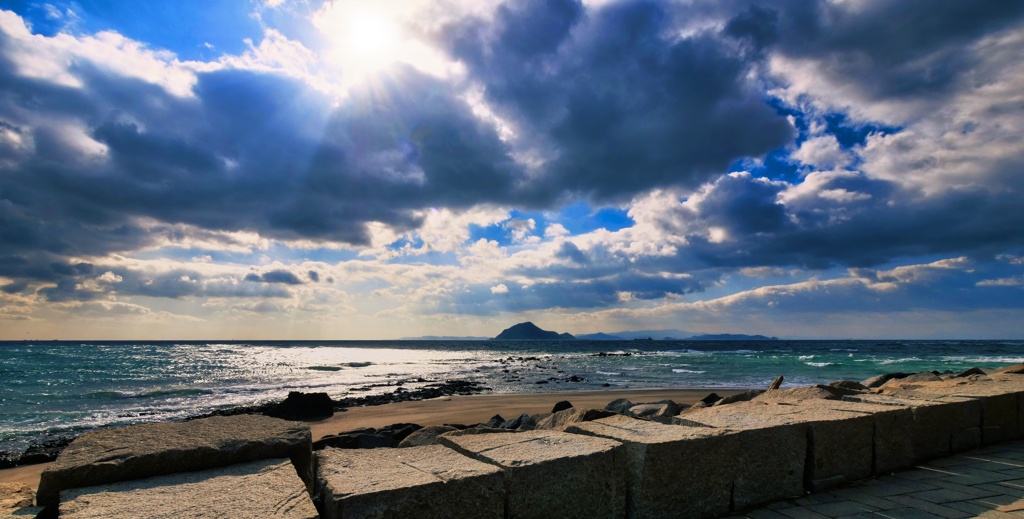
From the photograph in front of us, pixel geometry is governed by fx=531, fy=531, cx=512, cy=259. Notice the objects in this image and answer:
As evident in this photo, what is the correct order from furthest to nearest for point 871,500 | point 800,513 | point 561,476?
point 871,500
point 800,513
point 561,476

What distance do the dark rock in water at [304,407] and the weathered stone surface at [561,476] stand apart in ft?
41.2

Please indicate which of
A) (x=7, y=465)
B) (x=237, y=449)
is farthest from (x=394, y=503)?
(x=7, y=465)

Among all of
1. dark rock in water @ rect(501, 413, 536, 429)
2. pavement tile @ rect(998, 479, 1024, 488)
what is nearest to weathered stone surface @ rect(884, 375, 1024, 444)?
pavement tile @ rect(998, 479, 1024, 488)

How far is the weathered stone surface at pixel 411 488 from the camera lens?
2.29 meters

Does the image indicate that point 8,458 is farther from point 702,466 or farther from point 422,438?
point 702,466

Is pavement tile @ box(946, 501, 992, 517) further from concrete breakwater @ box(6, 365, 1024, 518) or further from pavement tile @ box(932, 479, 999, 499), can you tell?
concrete breakwater @ box(6, 365, 1024, 518)

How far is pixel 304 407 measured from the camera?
563 inches

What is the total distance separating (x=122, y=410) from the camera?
1641cm

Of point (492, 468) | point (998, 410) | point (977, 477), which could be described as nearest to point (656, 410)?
point (998, 410)

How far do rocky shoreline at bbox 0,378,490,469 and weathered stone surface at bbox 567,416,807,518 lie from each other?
428cm

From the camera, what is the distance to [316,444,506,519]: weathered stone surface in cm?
229

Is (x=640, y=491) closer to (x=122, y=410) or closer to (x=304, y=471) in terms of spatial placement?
(x=304, y=471)

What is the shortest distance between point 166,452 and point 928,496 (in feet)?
15.2

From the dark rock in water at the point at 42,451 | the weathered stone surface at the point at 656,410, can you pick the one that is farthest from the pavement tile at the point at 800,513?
the dark rock in water at the point at 42,451
